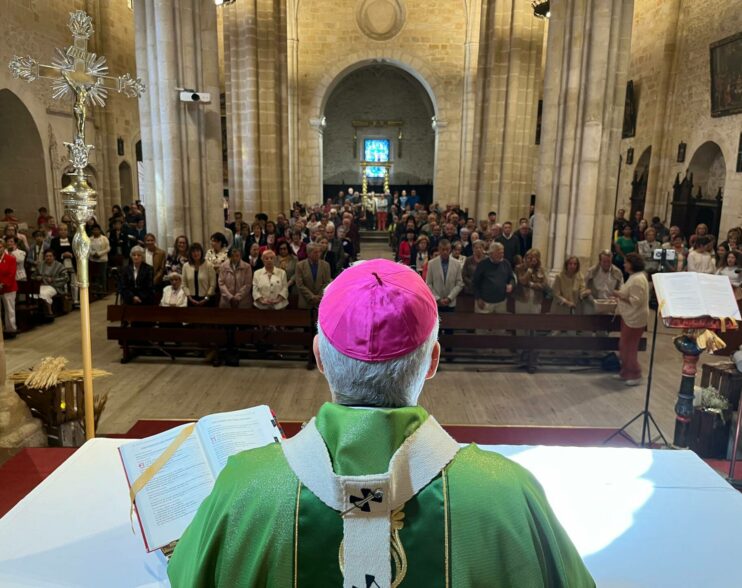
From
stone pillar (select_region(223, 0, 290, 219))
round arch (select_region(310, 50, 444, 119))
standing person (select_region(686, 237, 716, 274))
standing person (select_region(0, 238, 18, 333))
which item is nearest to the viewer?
standing person (select_region(0, 238, 18, 333))

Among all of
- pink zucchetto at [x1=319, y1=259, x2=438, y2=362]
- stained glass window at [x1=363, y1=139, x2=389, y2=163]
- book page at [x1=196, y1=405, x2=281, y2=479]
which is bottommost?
book page at [x1=196, y1=405, x2=281, y2=479]

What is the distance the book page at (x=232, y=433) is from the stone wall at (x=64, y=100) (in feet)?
49.5

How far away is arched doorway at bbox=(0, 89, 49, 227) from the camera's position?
49.2ft

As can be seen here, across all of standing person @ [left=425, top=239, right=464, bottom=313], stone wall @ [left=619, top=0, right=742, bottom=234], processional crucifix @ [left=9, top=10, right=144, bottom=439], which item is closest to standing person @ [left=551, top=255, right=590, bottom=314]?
standing person @ [left=425, top=239, right=464, bottom=313]

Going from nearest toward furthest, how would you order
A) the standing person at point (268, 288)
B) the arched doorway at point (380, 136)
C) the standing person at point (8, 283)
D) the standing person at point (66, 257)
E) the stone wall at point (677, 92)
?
the standing person at point (268, 288)
the standing person at point (8, 283)
the standing person at point (66, 257)
the stone wall at point (677, 92)
the arched doorway at point (380, 136)

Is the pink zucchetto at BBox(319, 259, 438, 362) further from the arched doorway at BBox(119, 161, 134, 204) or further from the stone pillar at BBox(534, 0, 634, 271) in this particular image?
the arched doorway at BBox(119, 161, 134, 204)

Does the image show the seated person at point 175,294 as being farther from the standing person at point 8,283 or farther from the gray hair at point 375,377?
the gray hair at point 375,377

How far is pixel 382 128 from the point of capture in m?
28.3

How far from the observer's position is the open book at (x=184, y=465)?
6.58ft

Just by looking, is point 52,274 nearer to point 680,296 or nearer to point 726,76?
point 680,296

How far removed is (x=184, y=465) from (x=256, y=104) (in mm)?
13416

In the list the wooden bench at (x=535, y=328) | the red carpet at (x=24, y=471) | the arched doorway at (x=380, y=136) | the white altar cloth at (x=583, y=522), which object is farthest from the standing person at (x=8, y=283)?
the arched doorway at (x=380, y=136)

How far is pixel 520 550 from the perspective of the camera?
3.97 ft

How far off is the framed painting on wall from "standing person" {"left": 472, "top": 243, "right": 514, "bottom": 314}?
9405 millimetres
